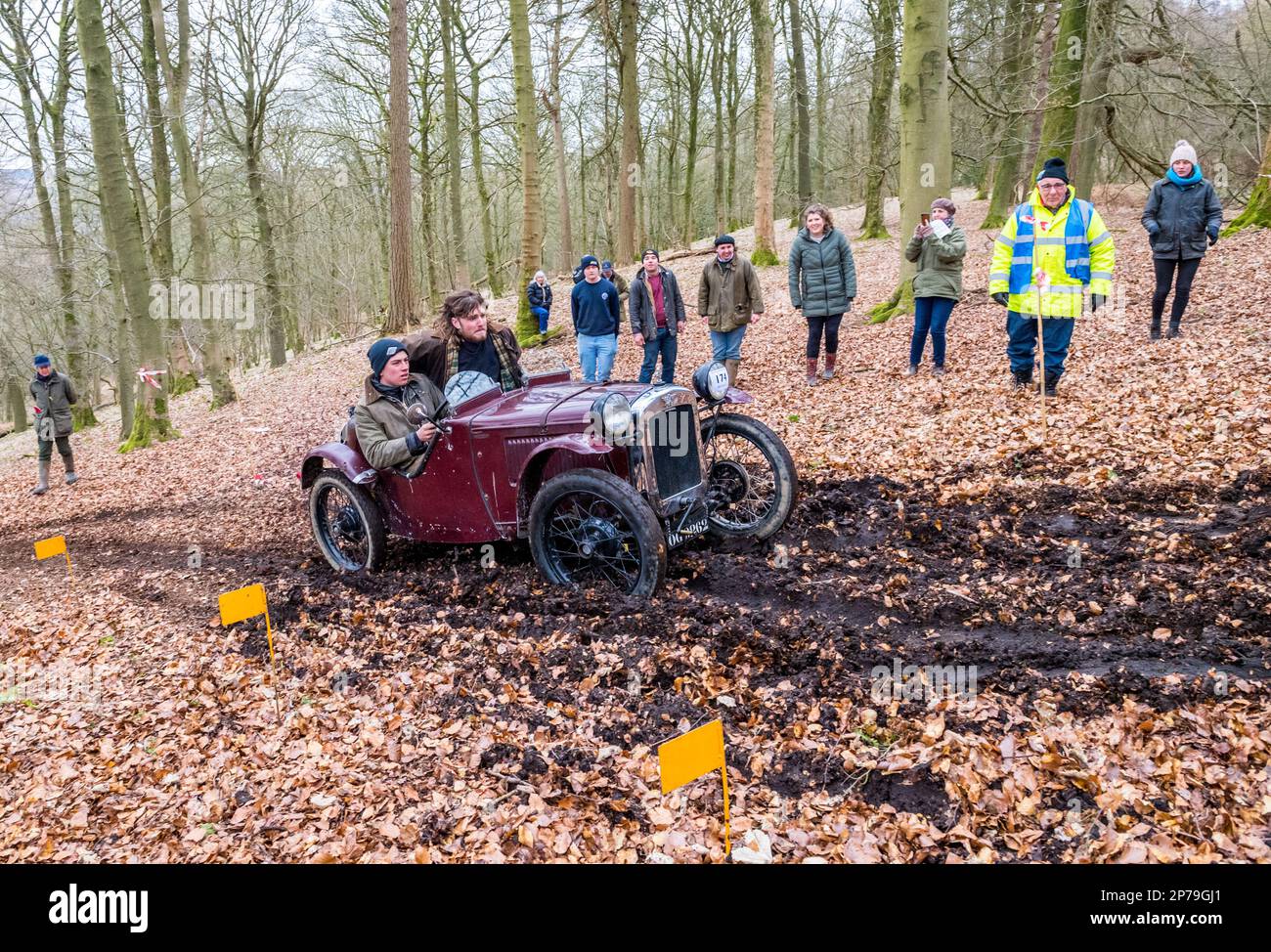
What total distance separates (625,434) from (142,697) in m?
3.14

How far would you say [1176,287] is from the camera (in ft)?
26.1

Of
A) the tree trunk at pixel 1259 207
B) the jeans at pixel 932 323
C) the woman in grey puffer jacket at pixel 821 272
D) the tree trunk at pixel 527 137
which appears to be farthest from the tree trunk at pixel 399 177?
the tree trunk at pixel 1259 207

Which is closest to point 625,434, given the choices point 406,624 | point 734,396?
point 734,396

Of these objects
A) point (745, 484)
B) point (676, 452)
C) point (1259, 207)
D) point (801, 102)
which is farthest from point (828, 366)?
point (801, 102)

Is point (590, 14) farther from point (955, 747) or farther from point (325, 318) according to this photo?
point (325, 318)

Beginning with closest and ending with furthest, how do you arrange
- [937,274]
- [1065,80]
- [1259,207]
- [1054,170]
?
[1054,170] → [937,274] → [1259,207] → [1065,80]

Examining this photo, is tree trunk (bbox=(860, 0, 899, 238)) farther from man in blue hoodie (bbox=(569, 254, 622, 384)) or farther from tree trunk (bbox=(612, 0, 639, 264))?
man in blue hoodie (bbox=(569, 254, 622, 384))

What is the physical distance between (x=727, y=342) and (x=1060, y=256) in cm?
349

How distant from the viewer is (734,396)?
214 inches

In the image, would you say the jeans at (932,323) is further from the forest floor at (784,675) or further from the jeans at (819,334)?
the forest floor at (784,675)

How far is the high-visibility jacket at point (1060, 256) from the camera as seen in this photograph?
6.73 metres

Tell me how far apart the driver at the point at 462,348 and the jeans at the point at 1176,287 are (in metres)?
6.55

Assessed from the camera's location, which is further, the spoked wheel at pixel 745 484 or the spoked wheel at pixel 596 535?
the spoked wheel at pixel 745 484

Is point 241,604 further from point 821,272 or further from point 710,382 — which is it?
point 821,272
